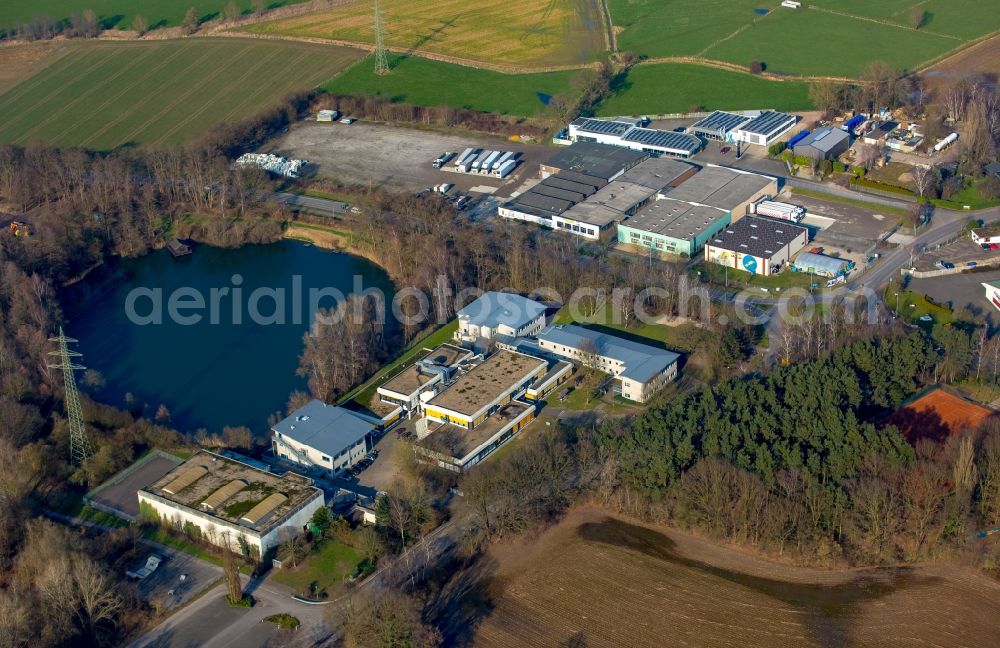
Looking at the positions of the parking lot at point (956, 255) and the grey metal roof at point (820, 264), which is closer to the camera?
the grey metal roof at point (820, 264)

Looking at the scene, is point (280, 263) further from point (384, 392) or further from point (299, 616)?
point (299, 616)

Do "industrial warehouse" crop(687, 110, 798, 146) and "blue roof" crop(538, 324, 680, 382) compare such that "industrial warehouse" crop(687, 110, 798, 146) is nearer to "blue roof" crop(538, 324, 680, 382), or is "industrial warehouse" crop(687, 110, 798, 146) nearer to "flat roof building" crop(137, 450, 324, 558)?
"blue roof" crop(538, 324, 680, 382)

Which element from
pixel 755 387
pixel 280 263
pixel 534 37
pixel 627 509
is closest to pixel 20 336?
pixel 280 263

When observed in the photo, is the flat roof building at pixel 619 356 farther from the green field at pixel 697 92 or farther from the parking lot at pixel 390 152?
the green field at pixel 697 92

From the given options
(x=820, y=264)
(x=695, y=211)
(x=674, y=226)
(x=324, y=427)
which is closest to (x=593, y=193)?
(x=695, y=211)

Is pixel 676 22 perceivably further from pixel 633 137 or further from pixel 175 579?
pixel 175 579

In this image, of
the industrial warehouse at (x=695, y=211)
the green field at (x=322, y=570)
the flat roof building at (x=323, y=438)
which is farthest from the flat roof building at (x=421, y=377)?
the industrial warehouse at (x=695, y=211)

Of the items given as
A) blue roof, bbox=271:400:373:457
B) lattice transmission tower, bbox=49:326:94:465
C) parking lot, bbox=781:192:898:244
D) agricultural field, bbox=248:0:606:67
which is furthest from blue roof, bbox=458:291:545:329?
agricultural field, bbox=248:0:606:67
